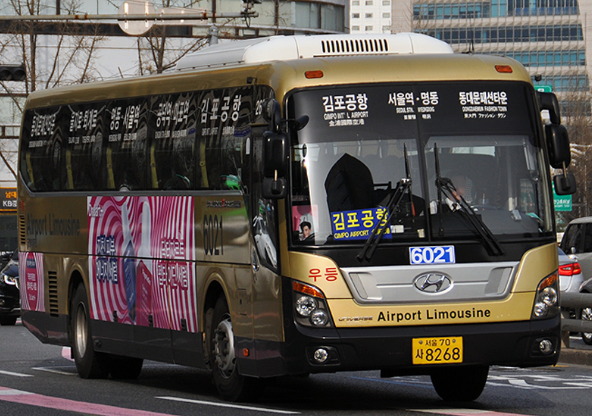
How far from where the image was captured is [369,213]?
498 inches

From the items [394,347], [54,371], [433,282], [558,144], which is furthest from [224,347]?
[54,371]

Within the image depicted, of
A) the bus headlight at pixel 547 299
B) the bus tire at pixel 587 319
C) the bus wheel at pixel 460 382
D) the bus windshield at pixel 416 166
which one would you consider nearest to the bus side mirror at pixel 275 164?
the bus windshield at pixel 416 166

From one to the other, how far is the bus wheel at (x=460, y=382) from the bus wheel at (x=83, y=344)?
4.62 m

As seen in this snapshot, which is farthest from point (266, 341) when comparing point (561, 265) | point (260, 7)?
point (260, 7)

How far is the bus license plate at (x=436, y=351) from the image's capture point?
41.2 feet

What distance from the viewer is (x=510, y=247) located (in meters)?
12.8

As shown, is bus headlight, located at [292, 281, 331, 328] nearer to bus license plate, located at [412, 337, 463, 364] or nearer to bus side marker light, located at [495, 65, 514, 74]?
bus license plate, located at [412, 337, 463, 364]

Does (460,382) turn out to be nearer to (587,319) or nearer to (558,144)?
(558,144)

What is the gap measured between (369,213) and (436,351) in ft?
3.97

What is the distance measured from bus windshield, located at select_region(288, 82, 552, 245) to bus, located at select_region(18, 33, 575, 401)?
0.04ft

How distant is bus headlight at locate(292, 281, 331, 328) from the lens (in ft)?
41.0

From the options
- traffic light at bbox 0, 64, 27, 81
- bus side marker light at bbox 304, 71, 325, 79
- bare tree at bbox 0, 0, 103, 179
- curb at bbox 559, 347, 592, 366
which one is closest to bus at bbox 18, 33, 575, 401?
bus side marker light at bbox 304, 71, 325, 79

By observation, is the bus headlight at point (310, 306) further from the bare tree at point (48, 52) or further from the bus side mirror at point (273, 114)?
the bare tree at point (48, 52)

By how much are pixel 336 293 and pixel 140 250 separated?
4.15 m
